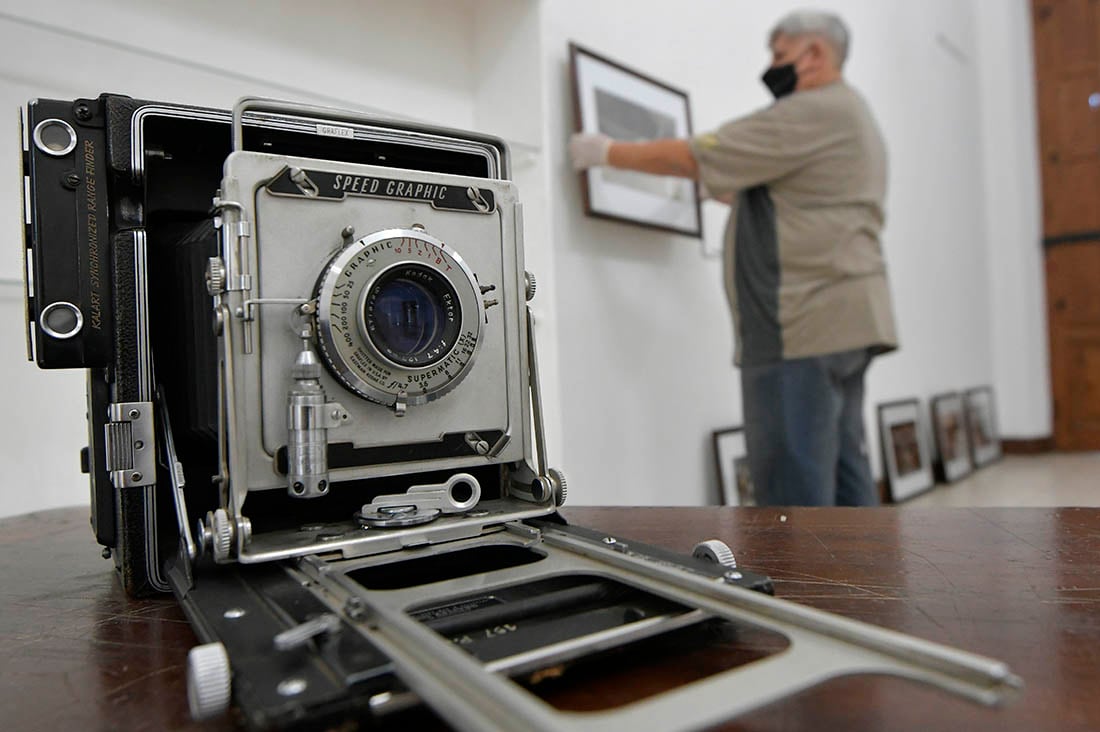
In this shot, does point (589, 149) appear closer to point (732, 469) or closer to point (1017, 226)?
point (732, 469)

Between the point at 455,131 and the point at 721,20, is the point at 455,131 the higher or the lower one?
the lower one

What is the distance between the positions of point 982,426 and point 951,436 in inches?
23.1

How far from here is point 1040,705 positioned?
1.29ft

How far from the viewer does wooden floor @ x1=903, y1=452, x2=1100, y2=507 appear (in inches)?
125

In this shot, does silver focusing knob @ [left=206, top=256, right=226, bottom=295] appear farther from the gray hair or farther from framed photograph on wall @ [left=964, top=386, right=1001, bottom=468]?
framed photograph on wall @ [left=964, top=386, right=1001, bottom=468]

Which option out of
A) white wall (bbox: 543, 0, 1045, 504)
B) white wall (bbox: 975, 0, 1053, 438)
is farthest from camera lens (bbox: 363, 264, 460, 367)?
white wall (bbox: 975, 0, 1053, 438)

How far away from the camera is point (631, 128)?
2.07 m

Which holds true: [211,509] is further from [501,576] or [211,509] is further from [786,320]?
[786,320]

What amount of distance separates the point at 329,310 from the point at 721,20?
7.40ft

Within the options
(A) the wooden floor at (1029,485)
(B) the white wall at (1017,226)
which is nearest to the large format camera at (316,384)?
(A) the wooden floor at (1029,485)

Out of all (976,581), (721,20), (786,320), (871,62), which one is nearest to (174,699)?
(976,581)

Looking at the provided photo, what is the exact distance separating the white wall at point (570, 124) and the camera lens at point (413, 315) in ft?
2.17

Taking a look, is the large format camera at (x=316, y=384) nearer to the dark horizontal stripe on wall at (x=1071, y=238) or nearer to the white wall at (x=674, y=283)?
the white wall at (x=674, y=283)

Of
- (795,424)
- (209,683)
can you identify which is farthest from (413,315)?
(795,424)
